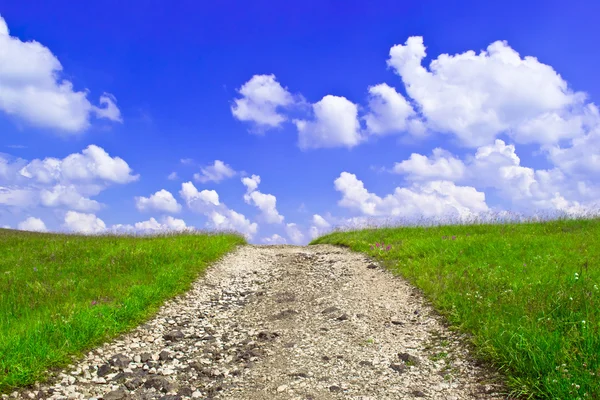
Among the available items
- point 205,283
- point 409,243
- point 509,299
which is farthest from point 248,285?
point 509,299

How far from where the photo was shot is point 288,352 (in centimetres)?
916

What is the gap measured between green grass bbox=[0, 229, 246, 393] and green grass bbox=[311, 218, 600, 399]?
7.73 meters

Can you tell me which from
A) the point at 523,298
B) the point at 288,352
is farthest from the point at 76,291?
the point at 523,298

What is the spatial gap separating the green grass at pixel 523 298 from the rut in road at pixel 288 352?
522mm

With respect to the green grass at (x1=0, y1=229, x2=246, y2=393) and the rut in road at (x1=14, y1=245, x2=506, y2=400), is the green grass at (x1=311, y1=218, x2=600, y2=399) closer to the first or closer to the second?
the rut in road at (x1=14, y1=245, x2=506, y2=400)

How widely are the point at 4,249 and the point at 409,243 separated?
20.3 meters

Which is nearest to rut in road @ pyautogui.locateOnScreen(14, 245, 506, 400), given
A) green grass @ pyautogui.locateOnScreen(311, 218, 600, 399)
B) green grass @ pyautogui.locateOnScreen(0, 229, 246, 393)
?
green grass @ pyautogui.locateOnScreen(0, 229, 246, 393)

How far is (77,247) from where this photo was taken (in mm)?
20328

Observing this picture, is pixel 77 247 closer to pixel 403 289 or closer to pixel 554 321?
pixel 403 289

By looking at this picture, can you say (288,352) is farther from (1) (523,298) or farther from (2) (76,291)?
(2) (76,291)

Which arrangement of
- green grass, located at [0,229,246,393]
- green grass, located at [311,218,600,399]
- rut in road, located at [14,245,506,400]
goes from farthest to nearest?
green grass, located at [0,229,246,393]
rut in road, located at [14,245,506,400]
green grass, located at [311,218,600,399]

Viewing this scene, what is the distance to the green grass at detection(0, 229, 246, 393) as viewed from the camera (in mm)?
8243

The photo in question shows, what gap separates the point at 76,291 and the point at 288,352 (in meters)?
7.40

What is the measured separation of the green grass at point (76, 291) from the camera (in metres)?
8.24
